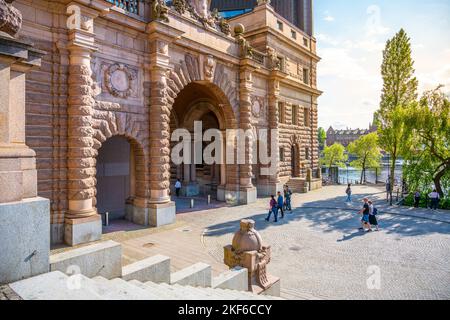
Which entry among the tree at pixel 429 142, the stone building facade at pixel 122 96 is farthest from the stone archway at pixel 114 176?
the tree at pixel 429 142

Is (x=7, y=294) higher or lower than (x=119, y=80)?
lower

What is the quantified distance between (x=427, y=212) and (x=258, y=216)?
1067 centimetres

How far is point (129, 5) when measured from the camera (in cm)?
1289

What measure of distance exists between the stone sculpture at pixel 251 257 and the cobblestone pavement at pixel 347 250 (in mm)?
882

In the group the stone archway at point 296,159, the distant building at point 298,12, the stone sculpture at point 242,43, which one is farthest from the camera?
the distant building at point 298,12

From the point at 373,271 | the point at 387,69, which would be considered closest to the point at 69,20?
the point at 373,271

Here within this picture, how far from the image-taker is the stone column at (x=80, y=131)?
1073 centimetres

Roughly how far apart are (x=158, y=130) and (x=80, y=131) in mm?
3694

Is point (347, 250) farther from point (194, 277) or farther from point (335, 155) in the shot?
point (335, 155)

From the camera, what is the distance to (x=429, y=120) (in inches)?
773

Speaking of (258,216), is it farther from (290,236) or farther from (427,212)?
(427,212)

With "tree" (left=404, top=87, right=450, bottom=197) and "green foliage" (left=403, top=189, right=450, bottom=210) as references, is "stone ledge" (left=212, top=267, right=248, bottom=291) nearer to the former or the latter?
"green foliage" (left=403, top=189, right=450, bottom=210)

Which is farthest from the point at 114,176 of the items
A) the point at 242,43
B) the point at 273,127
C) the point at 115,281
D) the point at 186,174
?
the point at 273,127

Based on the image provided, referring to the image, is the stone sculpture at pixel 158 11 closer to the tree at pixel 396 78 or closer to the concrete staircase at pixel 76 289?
the concrete staircase at pixel 76 289
